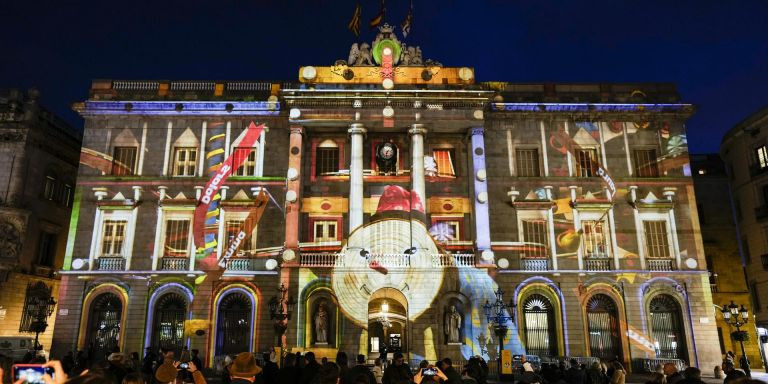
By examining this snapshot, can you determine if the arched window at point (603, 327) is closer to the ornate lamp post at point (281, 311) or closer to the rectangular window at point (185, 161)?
the ornate lamp post at point (281, 311)

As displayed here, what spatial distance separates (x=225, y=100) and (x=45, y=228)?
1378 centimetres

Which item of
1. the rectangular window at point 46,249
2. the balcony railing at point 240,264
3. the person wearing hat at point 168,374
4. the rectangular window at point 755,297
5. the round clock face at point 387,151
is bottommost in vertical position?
the person wearing hat at point 168,374

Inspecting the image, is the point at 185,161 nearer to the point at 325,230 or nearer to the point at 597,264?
the point at 325,230

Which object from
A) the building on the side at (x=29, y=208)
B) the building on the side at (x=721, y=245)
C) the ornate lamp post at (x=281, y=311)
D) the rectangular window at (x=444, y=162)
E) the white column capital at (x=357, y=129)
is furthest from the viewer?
the building on the side at (x=721, y=245)

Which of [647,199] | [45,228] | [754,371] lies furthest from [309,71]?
[754,371]

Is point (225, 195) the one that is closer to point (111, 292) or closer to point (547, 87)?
point (111, 292)

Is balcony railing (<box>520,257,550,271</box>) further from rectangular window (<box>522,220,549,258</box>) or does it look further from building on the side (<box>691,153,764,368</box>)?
building on the side (<box>691,153,764,368</box>)

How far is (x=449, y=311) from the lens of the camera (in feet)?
98.1

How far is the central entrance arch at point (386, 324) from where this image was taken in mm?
33656

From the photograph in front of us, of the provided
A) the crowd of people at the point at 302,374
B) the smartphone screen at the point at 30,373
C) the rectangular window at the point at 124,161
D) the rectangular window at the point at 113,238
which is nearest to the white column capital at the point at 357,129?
the rectangular window at the point at 124,161

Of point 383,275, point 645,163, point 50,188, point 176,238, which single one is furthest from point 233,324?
point 645,163

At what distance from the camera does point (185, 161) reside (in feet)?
109

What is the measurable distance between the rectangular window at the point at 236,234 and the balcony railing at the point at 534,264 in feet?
50.2

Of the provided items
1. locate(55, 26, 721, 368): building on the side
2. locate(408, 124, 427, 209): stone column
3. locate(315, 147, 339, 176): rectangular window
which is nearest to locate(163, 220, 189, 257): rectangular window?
locate(55, 26, 721, 368): building on the side
